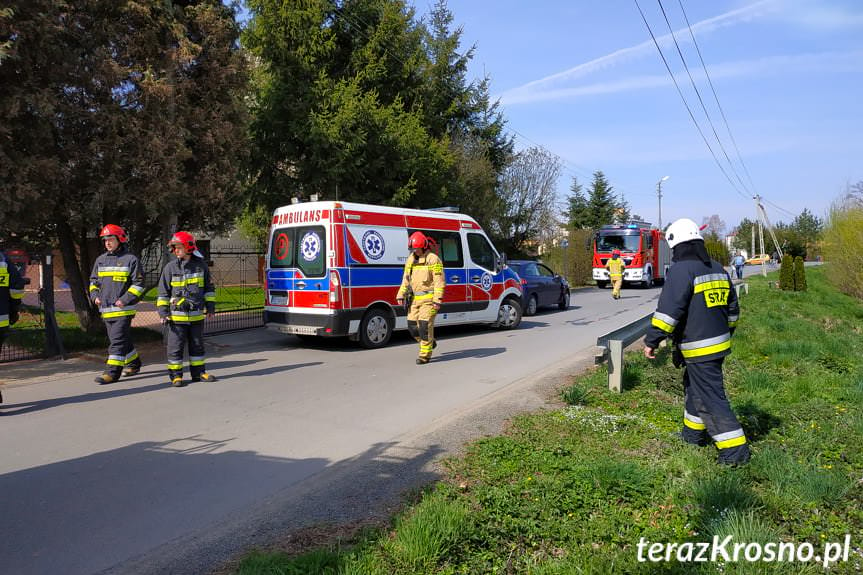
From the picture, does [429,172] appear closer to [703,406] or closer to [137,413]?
[137,413]

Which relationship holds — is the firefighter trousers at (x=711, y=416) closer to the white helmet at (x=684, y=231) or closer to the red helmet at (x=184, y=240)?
the white helmet at (x=684, y=231)

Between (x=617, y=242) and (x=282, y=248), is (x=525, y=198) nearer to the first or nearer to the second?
(x=617, y=242)

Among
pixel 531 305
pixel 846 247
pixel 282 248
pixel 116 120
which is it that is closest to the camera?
pixel 116 120

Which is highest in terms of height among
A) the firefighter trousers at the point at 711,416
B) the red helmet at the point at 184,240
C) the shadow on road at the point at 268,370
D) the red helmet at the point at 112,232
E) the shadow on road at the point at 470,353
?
the red helmet at the point at 112,232

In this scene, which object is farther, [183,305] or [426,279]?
[426,279]

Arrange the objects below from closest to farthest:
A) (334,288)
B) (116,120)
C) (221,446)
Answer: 1. (221,446)
2. (116,120)
3. (334,288)

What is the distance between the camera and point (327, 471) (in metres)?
4.59

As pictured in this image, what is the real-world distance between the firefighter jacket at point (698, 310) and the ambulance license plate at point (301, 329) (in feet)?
22.1

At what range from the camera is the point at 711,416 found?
4.51 m

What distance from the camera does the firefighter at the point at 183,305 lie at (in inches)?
309

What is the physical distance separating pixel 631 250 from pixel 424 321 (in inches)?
925

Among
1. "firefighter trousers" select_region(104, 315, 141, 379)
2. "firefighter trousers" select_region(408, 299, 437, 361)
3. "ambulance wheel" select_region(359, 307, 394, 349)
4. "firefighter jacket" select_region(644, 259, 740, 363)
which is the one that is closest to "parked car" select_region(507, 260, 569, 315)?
"ambulance wheel" select_region(359, 307, 394, 349)

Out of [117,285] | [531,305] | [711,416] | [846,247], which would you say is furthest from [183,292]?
[846,247]

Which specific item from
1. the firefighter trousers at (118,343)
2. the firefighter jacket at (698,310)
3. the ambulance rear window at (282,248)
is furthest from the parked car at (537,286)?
the firefighter jacket at (698,310)
